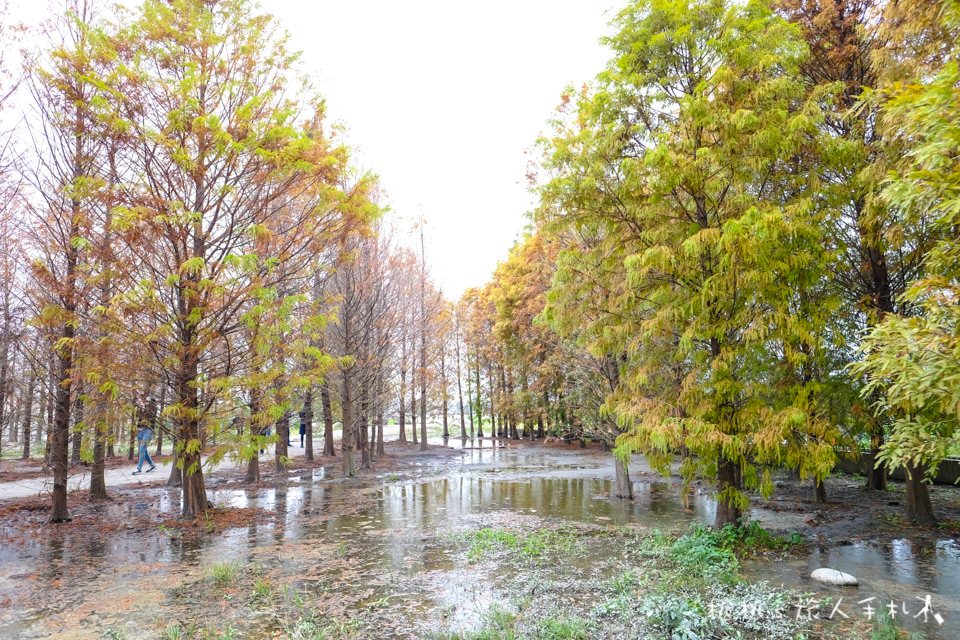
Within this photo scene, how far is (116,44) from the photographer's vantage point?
8422 mm

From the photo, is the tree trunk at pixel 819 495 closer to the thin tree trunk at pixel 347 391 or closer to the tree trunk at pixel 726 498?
the tree trunk at pixel 726 498

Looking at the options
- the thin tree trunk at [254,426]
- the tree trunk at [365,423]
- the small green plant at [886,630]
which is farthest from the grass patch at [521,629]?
the tree trunk at [365,423]

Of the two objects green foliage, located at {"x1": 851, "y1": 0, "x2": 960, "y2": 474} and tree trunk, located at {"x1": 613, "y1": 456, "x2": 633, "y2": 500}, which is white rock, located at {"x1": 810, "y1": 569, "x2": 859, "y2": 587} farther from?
tree trunk, located at {"x1": 613, "y1": 456, "x2": 633, "y2": 500}

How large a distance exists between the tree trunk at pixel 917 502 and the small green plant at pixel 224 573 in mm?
10109

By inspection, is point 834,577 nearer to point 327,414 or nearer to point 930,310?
point 930,310

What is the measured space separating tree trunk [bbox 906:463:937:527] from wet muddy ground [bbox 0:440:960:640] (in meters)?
0.24

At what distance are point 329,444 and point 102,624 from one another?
19.2 m

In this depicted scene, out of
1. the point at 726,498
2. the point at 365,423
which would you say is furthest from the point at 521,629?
the point at 365,423

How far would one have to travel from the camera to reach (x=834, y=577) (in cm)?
571

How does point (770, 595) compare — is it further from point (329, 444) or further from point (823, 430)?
point (329, 444)

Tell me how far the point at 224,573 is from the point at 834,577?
273 inches

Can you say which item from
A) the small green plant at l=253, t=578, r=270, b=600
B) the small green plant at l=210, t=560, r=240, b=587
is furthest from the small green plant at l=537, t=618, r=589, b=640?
the small green plant at l=210, t=560, r=240, b=587

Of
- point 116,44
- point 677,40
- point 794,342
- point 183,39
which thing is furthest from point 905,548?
point 116,44

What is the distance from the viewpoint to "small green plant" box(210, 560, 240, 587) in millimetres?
6105
